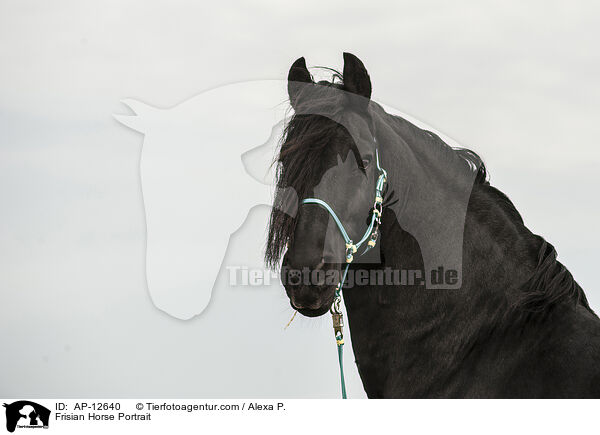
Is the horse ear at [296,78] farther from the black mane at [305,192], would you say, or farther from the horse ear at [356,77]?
the horse ear at [356,77]

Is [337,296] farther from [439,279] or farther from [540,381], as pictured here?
[540,381]

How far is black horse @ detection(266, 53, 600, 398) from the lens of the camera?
320cm

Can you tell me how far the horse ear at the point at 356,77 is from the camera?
3.26 metres

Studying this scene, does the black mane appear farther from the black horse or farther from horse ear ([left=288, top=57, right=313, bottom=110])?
horse ear ([left=288, top=57, right=313, bottom=110])

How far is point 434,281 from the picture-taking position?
340cm

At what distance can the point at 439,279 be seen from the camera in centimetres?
341

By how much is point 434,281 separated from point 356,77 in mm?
1286

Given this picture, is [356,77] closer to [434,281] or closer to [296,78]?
[296,78]

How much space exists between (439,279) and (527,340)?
24.4 inches

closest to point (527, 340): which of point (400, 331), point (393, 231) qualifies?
point (400, 331)
